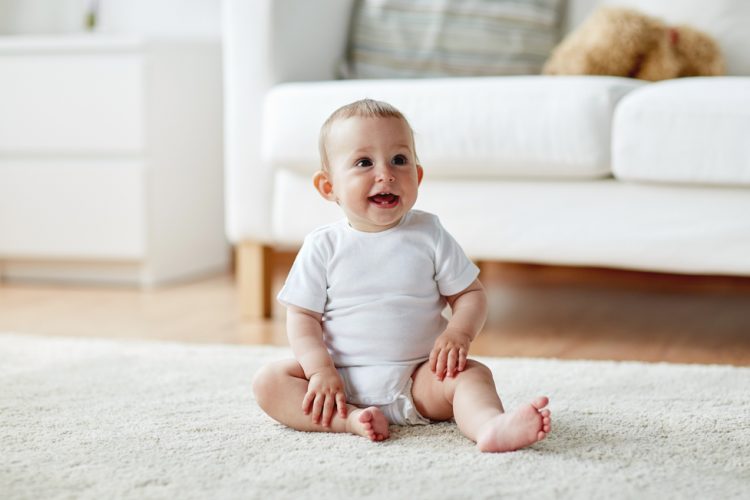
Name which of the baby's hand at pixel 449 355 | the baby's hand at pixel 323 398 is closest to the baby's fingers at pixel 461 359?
the baby's hand at pixel 449 355

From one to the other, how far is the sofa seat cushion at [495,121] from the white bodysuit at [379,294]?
532mm

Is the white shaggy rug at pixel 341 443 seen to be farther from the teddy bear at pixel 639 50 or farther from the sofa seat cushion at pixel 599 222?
the teddy bear at pixel 639 50

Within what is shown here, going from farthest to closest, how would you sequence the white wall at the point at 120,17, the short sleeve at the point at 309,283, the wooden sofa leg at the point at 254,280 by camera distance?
the white wall at the point at 120,17
the wooden sofa leg at the point at 254,280
the short sleeve at the point at 309,283

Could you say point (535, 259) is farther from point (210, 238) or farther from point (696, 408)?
point (210, 238)

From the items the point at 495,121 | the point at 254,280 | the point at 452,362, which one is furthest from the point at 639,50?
the point at 452,362

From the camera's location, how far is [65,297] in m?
2.25

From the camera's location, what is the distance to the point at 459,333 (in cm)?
108

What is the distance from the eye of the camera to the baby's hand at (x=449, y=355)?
3.48 feet

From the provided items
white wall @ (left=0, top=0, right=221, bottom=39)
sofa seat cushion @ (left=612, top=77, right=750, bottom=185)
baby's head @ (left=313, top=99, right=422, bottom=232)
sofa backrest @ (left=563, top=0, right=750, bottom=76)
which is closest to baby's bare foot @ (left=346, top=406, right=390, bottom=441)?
baby's head @ (left=313, top=99, right=422, bottom=232)

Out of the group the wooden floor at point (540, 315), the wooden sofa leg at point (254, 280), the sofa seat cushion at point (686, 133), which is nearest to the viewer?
the sofa seat cushion at point (686, 133)

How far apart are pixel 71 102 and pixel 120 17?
63 centimetres

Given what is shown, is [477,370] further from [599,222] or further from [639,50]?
[639,50]

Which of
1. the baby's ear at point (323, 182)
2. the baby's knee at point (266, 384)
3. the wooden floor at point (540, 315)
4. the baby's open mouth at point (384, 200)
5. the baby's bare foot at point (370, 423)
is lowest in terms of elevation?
the wooden floor at point (540, 315)

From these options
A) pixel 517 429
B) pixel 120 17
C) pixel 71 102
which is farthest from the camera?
pixel 120 17
